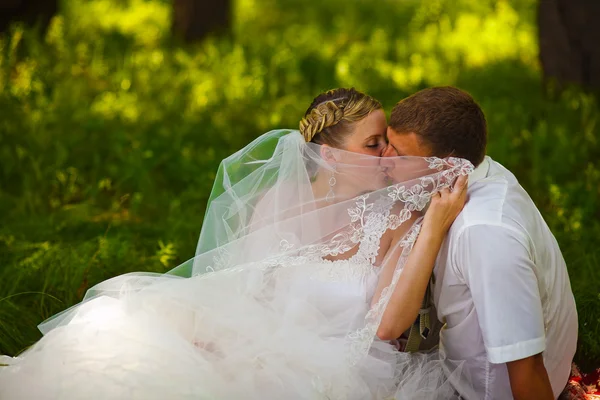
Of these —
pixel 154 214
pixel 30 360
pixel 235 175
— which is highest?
pixel 235 175

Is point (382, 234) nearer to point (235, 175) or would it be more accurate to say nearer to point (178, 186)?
point (235, 175)

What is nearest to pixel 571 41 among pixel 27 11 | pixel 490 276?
pixel 490 276

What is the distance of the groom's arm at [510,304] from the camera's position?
10.4ft

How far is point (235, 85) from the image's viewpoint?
8.70 meters

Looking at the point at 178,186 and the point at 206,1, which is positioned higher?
the point at 206,1

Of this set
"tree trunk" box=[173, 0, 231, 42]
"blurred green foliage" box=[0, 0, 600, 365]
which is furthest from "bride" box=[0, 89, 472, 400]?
"tree trunk" box=[173, 0, 231, 42]

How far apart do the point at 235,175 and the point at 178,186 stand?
2.54 metres

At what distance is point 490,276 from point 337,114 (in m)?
1.20

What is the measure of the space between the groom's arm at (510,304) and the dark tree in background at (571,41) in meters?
5.47

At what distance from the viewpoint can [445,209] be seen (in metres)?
3.38

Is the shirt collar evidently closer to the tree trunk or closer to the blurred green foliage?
the blurred green foliage

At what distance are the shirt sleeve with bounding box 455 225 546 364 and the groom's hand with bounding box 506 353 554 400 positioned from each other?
4 cm

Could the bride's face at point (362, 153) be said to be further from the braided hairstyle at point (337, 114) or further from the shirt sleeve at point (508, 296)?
the shirt sleeve at point (508, 296)

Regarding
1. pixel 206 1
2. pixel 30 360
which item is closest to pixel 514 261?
pixel 30 360
